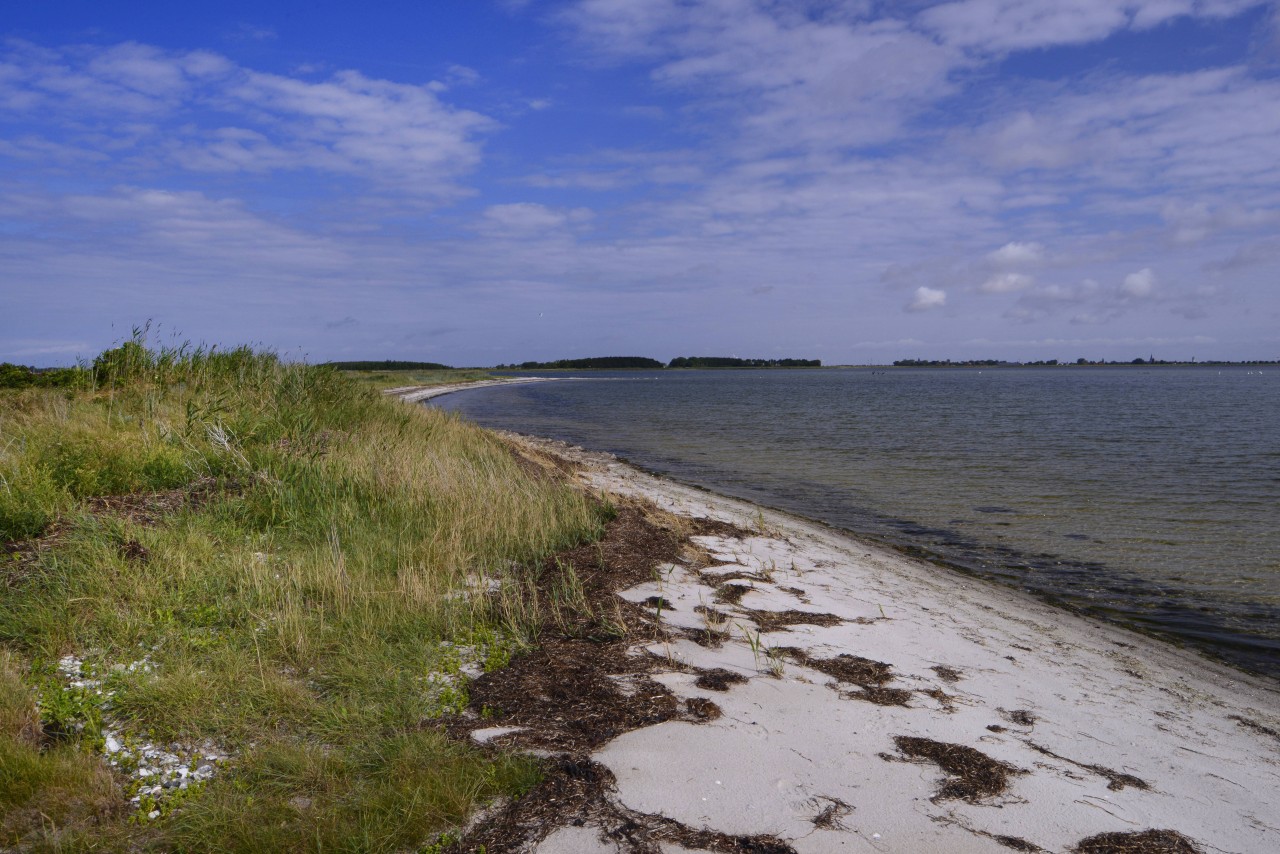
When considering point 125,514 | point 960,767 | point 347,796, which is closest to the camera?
point 347,796

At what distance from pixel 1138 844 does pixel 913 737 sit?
1226 mm

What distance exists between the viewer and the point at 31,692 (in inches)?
172

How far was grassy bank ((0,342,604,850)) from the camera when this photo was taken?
3.60 metres

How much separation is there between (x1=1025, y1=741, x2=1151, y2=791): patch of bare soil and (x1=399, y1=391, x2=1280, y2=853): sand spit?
0.05ft

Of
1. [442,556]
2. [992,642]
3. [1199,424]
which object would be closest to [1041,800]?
[992,642]

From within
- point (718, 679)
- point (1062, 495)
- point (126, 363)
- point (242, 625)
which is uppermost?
point (126, 363)

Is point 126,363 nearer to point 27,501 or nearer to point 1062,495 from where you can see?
point 27,501

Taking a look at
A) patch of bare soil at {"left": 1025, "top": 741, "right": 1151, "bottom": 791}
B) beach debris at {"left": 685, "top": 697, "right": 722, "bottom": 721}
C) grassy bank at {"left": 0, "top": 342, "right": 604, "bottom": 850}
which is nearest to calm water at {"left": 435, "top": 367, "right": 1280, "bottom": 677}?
patch of bare soil at {"left": 1025, "top": 741, "right": 1151, "bottom": 791}

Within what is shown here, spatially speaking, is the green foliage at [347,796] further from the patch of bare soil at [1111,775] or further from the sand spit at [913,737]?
the patch of bare soil at [1111,775]

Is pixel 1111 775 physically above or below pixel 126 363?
below

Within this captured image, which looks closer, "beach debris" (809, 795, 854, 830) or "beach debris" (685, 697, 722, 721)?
"beach debris" (809, 795, 854, 830)

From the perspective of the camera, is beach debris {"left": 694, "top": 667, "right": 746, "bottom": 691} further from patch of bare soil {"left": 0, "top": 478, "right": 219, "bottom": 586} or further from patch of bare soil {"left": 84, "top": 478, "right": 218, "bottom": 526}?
patch of bare soil {"left": 84, "top": 478, "right": 218, "bottom": 526}

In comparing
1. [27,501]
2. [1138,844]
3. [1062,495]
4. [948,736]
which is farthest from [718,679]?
[1062,495]

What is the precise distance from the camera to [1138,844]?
366cm
